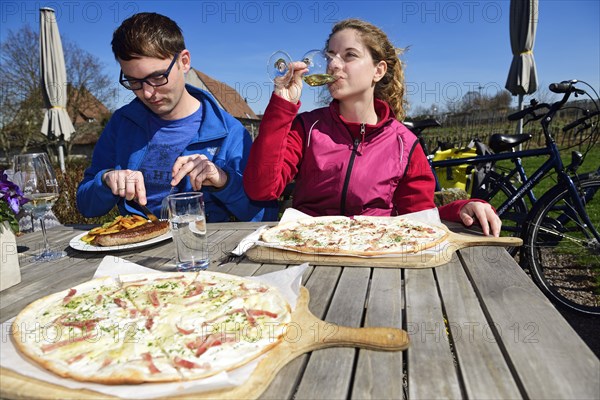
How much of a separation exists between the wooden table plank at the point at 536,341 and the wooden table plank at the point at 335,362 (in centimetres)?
37

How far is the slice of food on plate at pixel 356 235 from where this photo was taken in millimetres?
1731

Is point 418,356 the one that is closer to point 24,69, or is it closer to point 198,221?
point 198,221

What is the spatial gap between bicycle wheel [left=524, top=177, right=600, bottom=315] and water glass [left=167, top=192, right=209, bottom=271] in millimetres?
3307

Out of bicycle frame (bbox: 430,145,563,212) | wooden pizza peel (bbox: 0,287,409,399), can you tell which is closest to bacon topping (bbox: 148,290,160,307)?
wooden pizza peel (bbox: 0,287,409,399)

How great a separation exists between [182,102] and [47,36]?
28.4ft

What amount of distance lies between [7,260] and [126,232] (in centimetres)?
53

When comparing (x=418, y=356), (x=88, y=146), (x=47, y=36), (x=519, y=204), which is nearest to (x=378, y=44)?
(x=418, y=356)

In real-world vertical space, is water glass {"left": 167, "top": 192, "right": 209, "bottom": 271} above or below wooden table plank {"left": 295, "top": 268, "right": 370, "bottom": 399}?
above

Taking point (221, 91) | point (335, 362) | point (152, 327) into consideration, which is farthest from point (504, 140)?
point (221, 91)

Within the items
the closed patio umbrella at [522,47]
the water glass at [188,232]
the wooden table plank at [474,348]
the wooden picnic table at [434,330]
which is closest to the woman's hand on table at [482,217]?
the wooden picnic table at [434,330]

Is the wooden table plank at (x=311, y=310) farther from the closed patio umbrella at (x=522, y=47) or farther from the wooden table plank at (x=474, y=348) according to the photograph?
the closed patio umbrella at (x=522, y=47)

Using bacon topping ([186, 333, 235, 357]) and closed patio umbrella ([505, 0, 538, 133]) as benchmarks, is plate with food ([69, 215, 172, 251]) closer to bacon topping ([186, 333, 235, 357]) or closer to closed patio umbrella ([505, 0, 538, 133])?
bacon topping ([186, 333, 235, 357])

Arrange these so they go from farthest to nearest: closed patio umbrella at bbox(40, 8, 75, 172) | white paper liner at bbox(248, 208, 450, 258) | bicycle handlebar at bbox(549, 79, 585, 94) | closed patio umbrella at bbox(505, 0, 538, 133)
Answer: closed patio umbrella at bbox(40, 8, 75, 172) → closed patio umbrella at bbox(505, 0, 538, 133) → bicycle handlebar at bbox(549, 79, 585, 94) → white paper liner at bbox(248, 208, 450, 258)

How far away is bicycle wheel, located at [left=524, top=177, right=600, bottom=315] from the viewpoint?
150 inches
